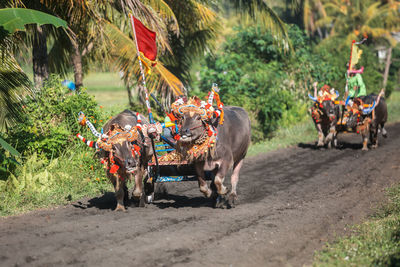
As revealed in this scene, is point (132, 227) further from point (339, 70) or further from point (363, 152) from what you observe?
point (339, 70)

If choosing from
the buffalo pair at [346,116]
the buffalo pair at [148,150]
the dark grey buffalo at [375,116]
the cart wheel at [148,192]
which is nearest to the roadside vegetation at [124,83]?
the cart wheel at [148,192]

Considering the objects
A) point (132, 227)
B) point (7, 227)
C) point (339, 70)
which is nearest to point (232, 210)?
point (132, 227)

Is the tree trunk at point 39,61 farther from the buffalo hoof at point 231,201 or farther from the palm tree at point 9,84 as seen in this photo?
the buffalo hoof at point 231,201

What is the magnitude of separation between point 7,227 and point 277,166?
7828 mm

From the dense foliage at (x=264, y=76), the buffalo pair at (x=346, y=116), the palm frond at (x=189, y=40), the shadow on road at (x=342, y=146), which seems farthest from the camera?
the dense foliage at (x=264, y=76)

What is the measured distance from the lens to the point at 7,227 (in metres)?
7.58

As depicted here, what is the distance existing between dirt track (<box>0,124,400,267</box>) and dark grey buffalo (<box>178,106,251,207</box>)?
1.49ft

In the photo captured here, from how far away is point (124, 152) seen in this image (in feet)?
25.6

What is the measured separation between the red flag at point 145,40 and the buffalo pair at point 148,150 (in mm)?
1332

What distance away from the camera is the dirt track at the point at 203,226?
6055mm

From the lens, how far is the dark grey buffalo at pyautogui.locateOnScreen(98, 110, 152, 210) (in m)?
7.81

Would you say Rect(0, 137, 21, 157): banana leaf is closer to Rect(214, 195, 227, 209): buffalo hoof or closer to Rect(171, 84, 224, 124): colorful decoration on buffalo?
Rect(171, 84, 224, 124): colorful decoration on buffalo

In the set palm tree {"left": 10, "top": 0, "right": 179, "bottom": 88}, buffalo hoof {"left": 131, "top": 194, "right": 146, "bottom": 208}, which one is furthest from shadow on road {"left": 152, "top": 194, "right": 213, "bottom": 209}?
palm tree {"left": 10, "top": 0, "right": 179, "bottom": 88}

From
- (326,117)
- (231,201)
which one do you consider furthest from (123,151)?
(326,117)
